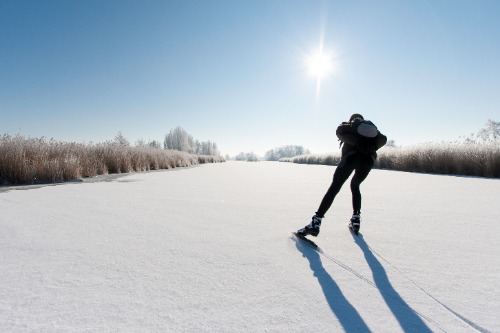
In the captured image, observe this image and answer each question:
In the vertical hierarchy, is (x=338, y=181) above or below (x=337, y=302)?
above

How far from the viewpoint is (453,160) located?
8.97 m

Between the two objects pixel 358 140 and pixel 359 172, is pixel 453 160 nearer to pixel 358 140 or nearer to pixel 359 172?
pixel 359 172

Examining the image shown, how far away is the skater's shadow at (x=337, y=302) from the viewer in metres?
0.95

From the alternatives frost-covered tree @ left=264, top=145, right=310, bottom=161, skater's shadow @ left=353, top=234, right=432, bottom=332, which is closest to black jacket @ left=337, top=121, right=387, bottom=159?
skater's shadow @ left=353, top=234, right=432, bottom=332

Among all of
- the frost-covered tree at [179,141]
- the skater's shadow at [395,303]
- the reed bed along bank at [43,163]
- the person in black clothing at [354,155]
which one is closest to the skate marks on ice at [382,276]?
the skater's shadow at [395,303]

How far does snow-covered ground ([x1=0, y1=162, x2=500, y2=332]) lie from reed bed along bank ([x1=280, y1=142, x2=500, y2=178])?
701 cm

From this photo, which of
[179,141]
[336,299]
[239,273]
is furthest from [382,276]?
[179,141]

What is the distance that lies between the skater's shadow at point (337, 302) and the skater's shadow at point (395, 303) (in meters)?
0.16

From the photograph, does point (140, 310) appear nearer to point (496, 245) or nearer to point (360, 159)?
point (360, 159)

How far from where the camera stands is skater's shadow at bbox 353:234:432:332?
963 millimetres

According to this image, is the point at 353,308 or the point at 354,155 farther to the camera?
the point at 354,155

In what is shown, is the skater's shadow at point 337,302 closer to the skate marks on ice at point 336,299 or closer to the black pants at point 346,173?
the skate marks on ice at point 336,299

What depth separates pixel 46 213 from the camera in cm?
249

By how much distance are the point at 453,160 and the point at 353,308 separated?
34.0 ft
